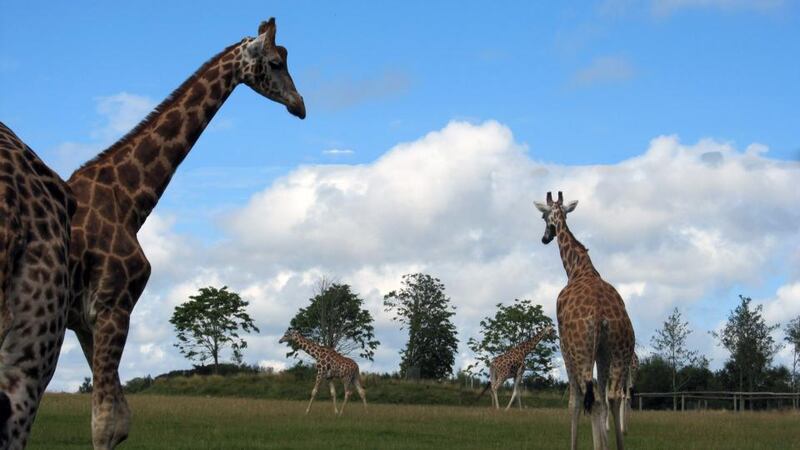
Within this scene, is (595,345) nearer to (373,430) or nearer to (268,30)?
(268,30)

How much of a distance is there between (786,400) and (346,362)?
26708 millimetres

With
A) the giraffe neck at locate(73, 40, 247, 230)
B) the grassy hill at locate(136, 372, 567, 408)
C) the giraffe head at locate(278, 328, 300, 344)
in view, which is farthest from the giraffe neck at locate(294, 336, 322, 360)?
the giraffe neck at locate(73, 40, 247, 230)

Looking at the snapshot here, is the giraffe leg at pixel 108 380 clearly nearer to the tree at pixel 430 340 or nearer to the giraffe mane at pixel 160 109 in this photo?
the giraffe mane at pixel 160 109

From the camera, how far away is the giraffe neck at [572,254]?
1458 centimetres

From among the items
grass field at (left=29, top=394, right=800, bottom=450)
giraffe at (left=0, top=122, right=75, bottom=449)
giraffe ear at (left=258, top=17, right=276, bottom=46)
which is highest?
giraffe ear at (left=258, top=17, right=276, bottom=46)

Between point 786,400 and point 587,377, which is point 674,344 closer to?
point 786,400

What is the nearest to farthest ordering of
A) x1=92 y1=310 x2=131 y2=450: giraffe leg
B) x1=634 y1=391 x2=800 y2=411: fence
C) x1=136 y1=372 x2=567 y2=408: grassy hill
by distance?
x1=92 y1=310 x2=131 y2=450: giraffe leg
x1=136 y1=372 x2=567 y2=408: grassy hill
x1=634 y1=391 x2=800 y2=411: fence

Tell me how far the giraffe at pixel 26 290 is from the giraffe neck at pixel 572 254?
11440 millimetres

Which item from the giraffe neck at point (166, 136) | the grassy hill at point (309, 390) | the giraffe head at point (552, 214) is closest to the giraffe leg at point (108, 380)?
the giraffe neck at point (166, 136)

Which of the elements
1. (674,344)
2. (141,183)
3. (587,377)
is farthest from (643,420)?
(674,344)

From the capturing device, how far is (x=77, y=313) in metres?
7.27

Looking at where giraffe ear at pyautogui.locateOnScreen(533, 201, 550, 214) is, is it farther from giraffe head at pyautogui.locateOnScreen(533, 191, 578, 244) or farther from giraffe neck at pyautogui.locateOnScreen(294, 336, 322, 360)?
giraffe neck at pyautogui.locateOnScreen(294, 336, 322, 360)

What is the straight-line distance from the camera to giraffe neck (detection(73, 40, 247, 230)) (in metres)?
8.30

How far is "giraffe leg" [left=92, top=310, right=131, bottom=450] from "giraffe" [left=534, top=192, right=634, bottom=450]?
6.45m
